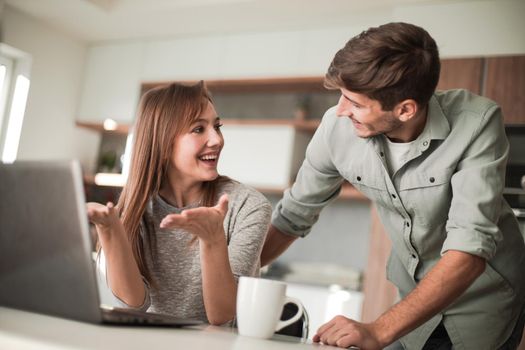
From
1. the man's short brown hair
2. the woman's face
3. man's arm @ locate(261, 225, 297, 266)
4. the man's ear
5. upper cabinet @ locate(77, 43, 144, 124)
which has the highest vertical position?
upper cabinet @ locate(77, 43, 144, 124)

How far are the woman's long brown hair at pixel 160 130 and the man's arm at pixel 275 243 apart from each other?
0.24 m

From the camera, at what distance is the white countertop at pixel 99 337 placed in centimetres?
58

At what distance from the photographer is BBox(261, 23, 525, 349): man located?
124 cm

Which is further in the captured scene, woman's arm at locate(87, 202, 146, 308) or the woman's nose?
the woman's nose

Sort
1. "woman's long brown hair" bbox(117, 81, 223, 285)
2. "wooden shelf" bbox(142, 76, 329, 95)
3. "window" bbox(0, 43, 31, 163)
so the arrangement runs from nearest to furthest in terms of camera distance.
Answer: "woman's long brown hair" bbox(117, 81, 223, 285), "wooden shelf" bbox(142, 76, 329, 95), "window" bbox(0, 43, 31, 163)

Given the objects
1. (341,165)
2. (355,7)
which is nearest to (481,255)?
(341,165)

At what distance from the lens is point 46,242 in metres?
0.75

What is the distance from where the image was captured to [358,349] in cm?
102

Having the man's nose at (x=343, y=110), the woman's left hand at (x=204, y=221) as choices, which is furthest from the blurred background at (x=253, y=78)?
the woman's left hand at (x=204, y=221)

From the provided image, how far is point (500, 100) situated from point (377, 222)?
0.94m

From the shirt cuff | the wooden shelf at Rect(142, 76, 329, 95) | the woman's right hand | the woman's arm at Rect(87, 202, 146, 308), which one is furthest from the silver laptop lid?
the wooden shelf at Rect(142, 76, 329, 95)

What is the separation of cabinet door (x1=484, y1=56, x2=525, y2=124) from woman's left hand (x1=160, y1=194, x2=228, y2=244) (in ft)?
8.14

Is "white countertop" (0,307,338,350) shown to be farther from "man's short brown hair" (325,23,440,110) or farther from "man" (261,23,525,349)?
"man's short brown hair" (325,23,440,110)

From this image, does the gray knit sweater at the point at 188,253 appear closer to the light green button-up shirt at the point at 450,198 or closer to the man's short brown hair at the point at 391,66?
the light green button-up shirt at the point at 450,198
